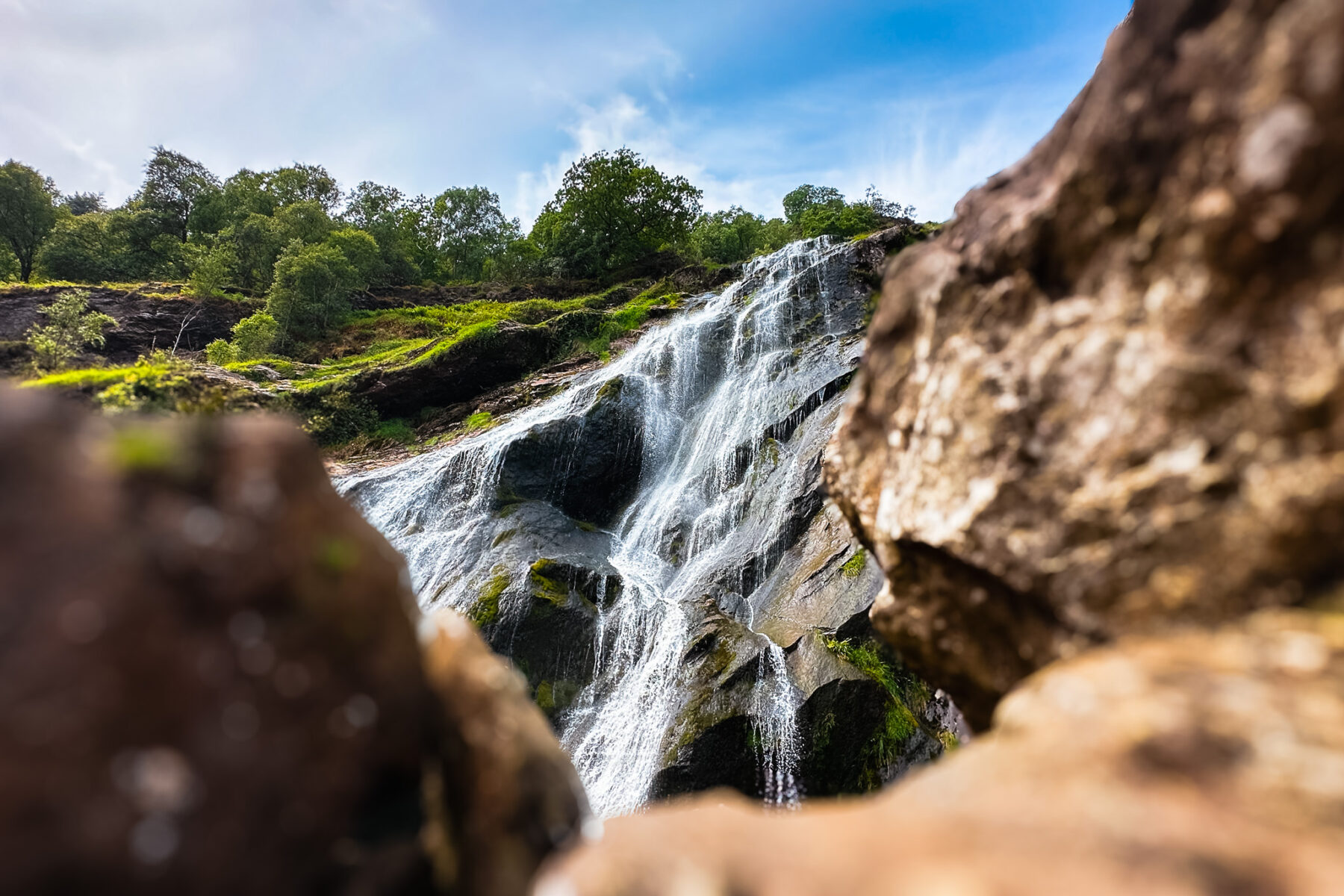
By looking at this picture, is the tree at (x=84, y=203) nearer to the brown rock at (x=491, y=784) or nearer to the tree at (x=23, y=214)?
the tree at (x=23, y=214)

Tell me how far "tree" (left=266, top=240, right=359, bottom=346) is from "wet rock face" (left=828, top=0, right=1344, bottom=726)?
127 feet

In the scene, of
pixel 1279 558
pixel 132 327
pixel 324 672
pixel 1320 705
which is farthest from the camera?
pixel 132 327

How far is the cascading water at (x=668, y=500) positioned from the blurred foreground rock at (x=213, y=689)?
24.1 feet

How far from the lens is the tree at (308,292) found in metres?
34.0

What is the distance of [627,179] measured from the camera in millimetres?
42969

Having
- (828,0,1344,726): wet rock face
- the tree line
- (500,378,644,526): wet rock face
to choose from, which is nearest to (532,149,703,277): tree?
the tree line

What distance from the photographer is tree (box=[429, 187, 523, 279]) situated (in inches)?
2153

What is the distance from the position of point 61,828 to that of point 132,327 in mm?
40578

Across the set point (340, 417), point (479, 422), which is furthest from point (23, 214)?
point (479, 422)

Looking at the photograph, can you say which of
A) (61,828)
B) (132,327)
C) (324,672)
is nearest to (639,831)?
(324,672)

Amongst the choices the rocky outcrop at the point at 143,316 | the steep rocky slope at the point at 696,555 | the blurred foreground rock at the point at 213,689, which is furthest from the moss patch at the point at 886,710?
the rocky outcrop at the point at 143,316

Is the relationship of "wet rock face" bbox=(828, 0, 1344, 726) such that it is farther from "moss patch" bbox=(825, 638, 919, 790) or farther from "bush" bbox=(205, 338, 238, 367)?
"bush" bbox=(205, 338, 238, 367)

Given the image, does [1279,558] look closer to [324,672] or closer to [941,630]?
[941,630]

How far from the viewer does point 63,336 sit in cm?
1466
